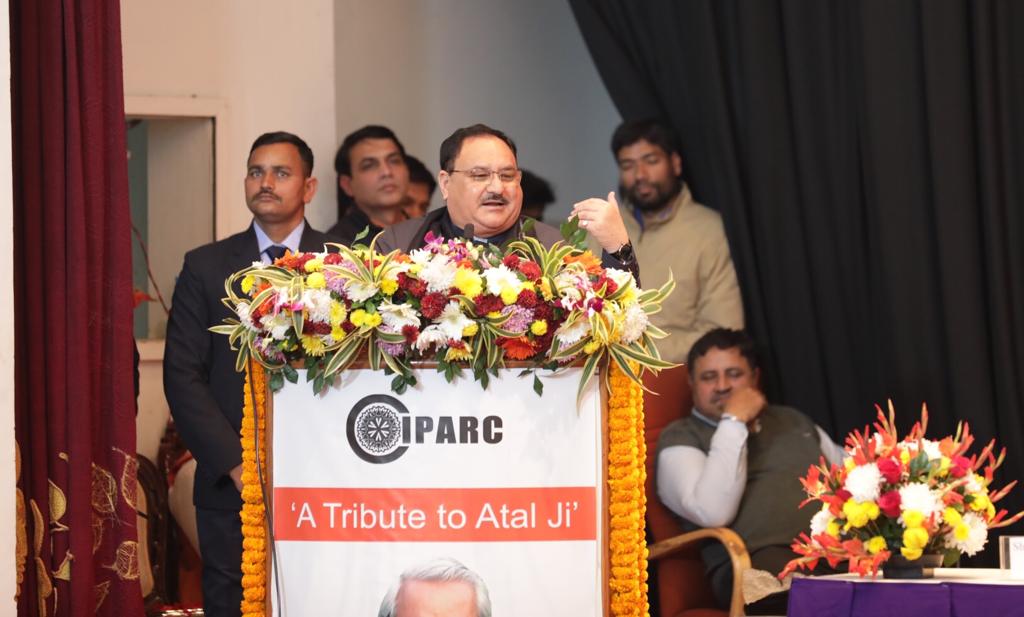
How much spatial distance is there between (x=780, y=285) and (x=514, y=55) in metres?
2.21

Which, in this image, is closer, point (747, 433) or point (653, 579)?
point (747, 433)

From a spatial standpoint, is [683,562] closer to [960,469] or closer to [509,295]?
[960,469]

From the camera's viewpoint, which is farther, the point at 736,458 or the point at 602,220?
the point at 736,458

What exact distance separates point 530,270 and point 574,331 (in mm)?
157

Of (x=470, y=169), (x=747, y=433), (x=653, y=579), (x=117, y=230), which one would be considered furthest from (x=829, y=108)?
(x=117, y=230)

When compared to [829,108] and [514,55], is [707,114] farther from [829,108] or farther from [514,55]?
[514,55]

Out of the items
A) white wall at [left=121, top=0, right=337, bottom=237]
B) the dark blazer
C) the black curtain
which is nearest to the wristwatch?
the dark blazer

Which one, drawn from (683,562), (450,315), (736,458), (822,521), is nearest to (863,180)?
(736,458)

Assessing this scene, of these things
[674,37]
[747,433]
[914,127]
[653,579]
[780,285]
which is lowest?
[653,579]

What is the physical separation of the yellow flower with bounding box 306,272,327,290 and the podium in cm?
18

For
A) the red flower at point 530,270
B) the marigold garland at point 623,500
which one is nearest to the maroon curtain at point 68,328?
the red flower at point 530,270

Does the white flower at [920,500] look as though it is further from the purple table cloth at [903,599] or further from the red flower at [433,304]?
the red flower at [433,304]

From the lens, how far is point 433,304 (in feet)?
9.66

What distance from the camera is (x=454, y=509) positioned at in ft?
9.75
